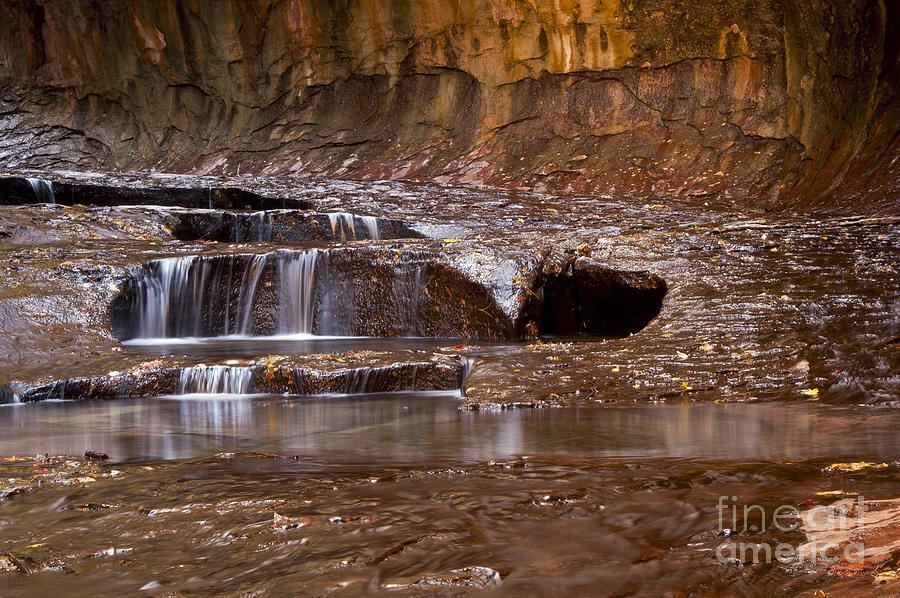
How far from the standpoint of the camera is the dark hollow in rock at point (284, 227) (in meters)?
10.3

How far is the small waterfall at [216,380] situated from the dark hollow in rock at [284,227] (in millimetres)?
4912

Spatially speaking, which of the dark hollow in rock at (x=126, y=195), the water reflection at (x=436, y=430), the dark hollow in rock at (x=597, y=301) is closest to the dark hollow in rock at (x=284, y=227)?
the dark hollow in rock at (x=126, y=195)

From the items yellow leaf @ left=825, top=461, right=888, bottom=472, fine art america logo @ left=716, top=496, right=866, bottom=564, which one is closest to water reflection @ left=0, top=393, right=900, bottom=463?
yellow leaf @ left=825, top=461, right=888, bottom=472

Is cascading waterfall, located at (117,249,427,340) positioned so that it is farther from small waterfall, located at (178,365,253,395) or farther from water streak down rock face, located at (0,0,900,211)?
water streak down rock face, located at (0,0,900,211)

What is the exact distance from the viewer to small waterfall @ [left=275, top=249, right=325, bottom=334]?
7742mm

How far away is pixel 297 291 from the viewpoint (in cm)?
778

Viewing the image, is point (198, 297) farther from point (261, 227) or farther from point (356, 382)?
point (356, 382)

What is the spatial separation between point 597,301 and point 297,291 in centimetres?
280

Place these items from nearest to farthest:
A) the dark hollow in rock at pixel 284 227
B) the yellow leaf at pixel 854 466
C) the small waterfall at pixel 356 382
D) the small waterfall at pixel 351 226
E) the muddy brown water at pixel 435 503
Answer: the muddy brown water at pixel 435 503 → the yellow leaf at pixel 854 466 → the small waterfall at pixel 356 382 → the dark hollow in rock at pixel 284 227 → the small waterfall at pixel 351 226

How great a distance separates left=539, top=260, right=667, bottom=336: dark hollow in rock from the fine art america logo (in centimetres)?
487

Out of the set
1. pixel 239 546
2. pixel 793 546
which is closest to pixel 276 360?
pixel 239 546

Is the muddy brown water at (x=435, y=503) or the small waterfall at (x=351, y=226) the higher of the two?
the small waterfall at (x=351, y=226)

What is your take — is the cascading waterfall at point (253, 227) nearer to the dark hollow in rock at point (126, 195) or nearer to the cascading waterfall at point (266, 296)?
the dark hollow in rock at point (126, 195)

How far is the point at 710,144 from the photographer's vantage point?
14.3 m
